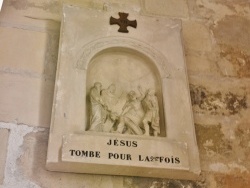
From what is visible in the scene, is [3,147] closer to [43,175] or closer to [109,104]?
[43,175]

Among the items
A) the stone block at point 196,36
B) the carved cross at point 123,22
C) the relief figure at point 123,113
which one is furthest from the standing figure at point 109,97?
the stone block at point 196,36

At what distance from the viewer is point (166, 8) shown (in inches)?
109

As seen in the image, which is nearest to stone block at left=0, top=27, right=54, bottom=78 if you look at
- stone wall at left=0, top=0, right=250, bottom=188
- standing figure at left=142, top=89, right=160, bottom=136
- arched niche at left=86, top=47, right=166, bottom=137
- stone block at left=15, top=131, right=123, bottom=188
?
stone wall at left=0, top=0, right=250, bottom=188

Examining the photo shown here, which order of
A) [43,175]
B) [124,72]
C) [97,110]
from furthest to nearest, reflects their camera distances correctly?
[124,72]
[97,110]
[43,175]

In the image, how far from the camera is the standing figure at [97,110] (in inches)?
82.7

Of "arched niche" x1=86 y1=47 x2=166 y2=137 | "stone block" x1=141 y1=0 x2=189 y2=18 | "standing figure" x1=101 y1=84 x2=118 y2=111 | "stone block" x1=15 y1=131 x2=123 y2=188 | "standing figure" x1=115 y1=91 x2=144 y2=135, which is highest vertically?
"stone block" x1=141 y1=0 x2=189 y2=18

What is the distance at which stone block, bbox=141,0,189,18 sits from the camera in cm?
274

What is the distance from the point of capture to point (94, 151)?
1.96m

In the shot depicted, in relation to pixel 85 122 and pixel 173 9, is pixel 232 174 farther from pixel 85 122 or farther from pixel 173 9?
pixel 173 9

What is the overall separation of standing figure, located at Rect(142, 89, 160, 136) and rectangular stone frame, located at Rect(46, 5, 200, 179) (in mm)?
49

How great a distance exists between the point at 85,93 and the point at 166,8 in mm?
914

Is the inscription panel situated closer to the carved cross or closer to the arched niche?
the arched niche

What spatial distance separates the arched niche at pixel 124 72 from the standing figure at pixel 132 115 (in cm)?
4

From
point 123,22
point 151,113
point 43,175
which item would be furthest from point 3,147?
point 123,22
